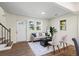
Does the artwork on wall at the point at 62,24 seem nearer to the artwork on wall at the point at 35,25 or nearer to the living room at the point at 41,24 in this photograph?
the living room at the point at 41,24

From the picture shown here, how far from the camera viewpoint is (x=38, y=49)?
1943 millimetres

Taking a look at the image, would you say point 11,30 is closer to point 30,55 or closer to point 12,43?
point 12,43

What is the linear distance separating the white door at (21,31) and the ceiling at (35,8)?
0.70ft

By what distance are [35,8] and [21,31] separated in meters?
0.60

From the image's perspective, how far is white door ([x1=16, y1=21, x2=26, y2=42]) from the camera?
1.88 metres

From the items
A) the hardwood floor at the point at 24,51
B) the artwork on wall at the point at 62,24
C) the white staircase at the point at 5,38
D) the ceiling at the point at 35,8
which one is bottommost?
the hardwood floor at the point at 24,51

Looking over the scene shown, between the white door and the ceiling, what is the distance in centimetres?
21

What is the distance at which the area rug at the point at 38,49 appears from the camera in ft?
6.23

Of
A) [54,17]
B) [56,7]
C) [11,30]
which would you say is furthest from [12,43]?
[56,7]

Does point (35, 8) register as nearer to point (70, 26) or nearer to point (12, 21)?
point (12, 21)

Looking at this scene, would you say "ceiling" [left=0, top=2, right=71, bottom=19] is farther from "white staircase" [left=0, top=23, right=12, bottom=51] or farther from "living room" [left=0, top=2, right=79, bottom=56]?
"white staircase" [left=0, top=23, right=12, bottom=51]

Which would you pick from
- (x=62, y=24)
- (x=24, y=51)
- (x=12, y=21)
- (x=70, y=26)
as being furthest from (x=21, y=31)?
(x=70, y=26)

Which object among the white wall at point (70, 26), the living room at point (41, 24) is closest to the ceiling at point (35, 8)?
the living room at point (41, 24)

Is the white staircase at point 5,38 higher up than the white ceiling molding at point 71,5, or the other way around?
the white ceiling molding at point 71,5
